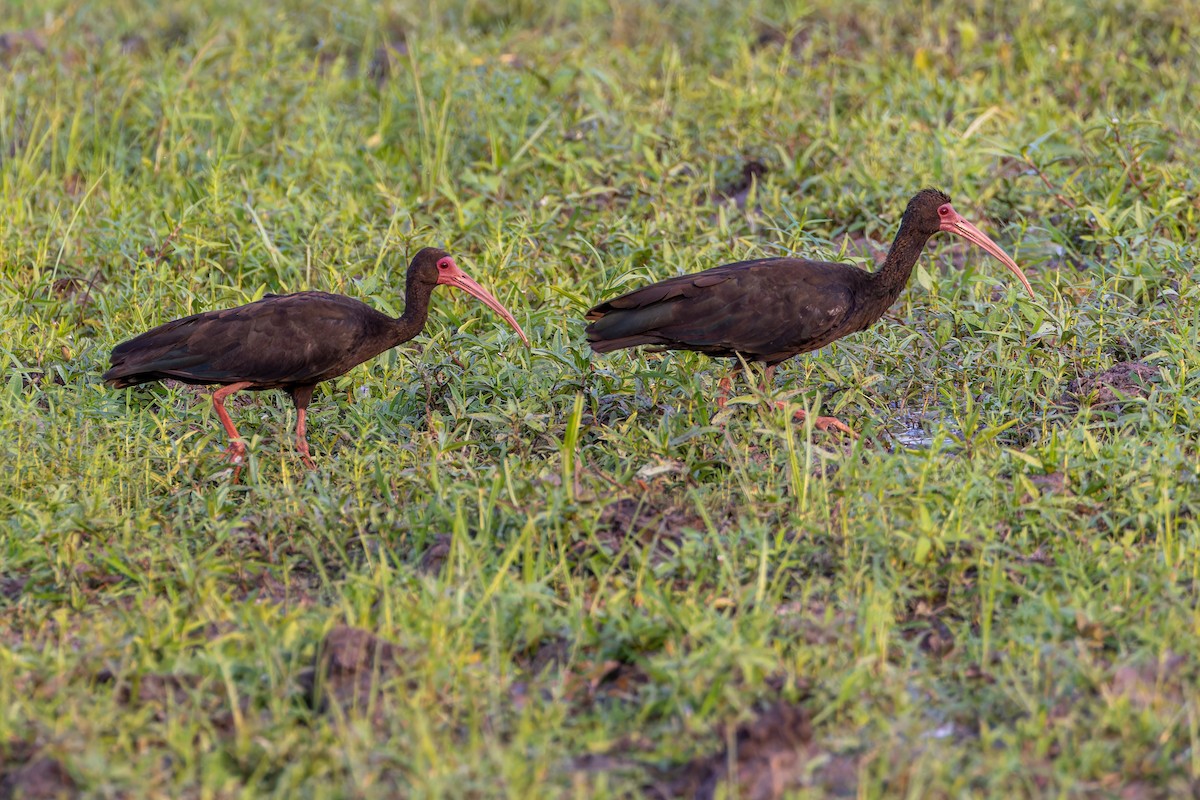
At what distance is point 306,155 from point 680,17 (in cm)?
375

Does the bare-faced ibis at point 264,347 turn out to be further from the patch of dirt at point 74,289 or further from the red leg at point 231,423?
the patch of dirt at point 74,289

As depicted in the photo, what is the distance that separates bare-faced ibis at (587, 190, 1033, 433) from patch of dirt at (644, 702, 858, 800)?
225cm

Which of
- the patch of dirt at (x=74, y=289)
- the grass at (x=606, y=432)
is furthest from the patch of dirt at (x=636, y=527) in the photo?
the patch of dirt at (x=74, y=289)

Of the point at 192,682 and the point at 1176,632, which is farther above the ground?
the point at 1176,632

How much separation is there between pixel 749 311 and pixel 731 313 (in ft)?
0.25

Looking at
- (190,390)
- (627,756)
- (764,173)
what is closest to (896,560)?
(627,756)

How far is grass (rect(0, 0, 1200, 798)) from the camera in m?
4.39

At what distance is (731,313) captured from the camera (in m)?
6.52

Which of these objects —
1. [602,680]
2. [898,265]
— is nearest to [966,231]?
[898,265]

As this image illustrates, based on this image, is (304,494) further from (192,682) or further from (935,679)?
(935,679)

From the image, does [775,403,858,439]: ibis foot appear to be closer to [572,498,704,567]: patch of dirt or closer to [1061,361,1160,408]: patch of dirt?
[572,498,704,567]: patch of dirt

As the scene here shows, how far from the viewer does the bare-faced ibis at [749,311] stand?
6488mm

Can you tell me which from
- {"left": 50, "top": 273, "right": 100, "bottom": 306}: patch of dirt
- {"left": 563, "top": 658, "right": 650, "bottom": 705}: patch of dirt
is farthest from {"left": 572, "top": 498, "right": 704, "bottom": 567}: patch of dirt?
{"left": 50, "top": 273, "right": 100, "bottom": 306}: patch of dirt

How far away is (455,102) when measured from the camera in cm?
973
